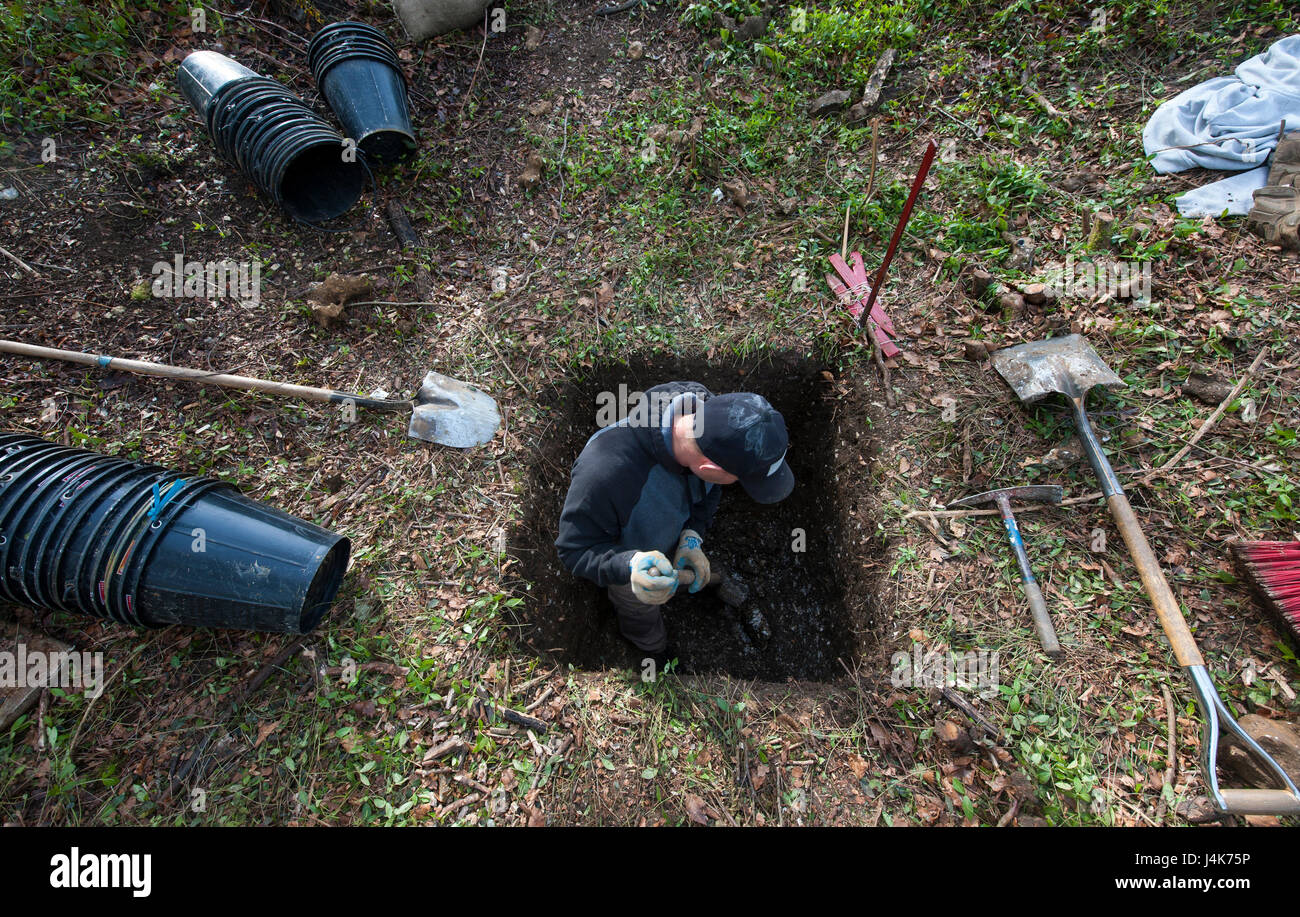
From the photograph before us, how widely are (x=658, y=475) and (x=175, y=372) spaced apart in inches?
118

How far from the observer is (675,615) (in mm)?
3805

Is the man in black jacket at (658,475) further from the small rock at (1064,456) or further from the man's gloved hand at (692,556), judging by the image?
the small rock at (1064,456)

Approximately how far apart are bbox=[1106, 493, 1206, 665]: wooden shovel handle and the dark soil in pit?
3.85 ft

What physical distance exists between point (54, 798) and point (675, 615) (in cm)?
314

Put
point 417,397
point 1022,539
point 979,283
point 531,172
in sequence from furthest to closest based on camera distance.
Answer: point 531,172, point 979,283, point 417,397, point 1022,539

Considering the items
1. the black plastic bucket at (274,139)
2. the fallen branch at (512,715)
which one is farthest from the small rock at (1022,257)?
the black plastic bucket at (274,139)

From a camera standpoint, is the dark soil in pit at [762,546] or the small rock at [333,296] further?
the small rock at [333,296]

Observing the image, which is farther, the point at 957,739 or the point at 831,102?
the point at 831,102

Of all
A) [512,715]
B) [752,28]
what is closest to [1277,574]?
[512,715]

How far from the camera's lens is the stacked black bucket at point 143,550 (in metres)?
2.39

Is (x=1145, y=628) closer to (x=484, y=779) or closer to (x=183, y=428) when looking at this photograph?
(x=484, y=779)

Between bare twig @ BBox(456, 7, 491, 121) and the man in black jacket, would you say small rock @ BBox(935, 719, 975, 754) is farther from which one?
bare twig @ BBox(456, 7, 491, 121)

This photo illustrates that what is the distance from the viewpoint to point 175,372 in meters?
3.29

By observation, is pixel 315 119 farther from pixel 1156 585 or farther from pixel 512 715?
pixel 1156 585
